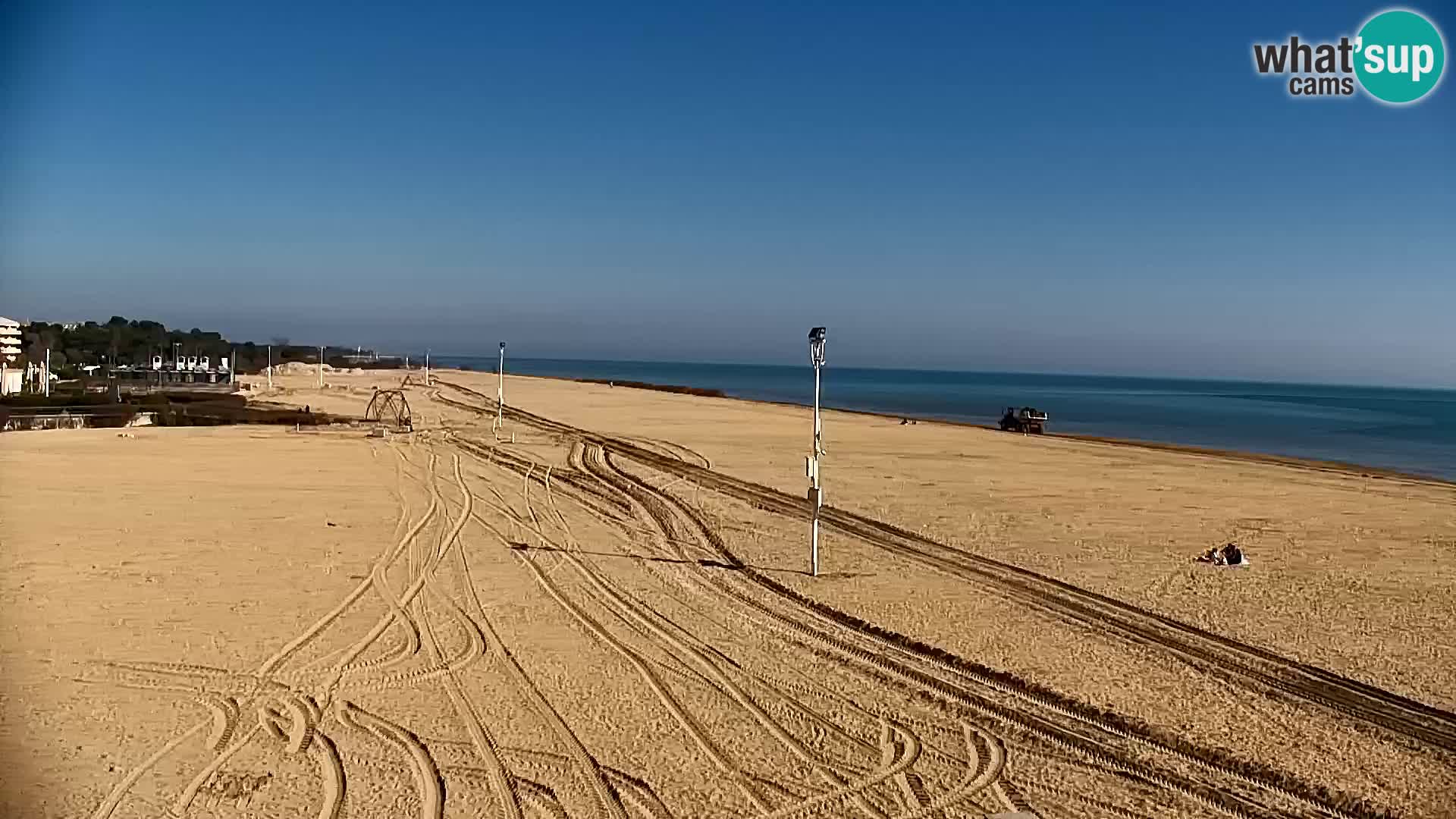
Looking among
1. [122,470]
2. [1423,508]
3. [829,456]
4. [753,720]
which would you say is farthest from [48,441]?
[1423,508]

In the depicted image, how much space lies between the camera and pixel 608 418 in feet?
134

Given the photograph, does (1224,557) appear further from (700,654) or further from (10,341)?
(10,341)

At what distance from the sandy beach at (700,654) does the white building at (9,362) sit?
25.9 meters

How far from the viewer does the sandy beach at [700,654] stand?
6422 millimetres

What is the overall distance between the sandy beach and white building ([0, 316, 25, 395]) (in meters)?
25.9

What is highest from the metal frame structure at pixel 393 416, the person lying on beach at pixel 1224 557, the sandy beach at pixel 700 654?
the metal frame structure at pixel 393 416

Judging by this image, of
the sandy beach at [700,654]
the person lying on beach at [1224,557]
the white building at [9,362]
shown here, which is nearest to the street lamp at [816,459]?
the sandy beach at [700,654]

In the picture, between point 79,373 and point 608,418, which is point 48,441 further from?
point 79,373

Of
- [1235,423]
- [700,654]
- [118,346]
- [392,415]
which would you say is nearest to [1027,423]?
[1235,423]

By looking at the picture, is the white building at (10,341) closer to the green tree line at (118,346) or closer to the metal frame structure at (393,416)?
the green tree line at (118,346)

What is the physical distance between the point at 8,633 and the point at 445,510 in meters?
8.07

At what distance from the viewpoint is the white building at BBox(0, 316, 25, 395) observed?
40094 millimetres

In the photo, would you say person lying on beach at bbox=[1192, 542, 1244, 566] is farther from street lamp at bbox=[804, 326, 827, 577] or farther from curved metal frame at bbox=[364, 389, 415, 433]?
curved metal frame at bbox=[364, 389, 415, 433]

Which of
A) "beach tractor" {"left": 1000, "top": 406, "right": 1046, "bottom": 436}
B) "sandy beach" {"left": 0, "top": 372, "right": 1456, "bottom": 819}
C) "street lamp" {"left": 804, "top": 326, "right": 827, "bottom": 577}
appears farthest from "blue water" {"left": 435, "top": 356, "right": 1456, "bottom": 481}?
"street lamp" {"left": 804, "top": 326, "right": 827, "bottom": 577}
